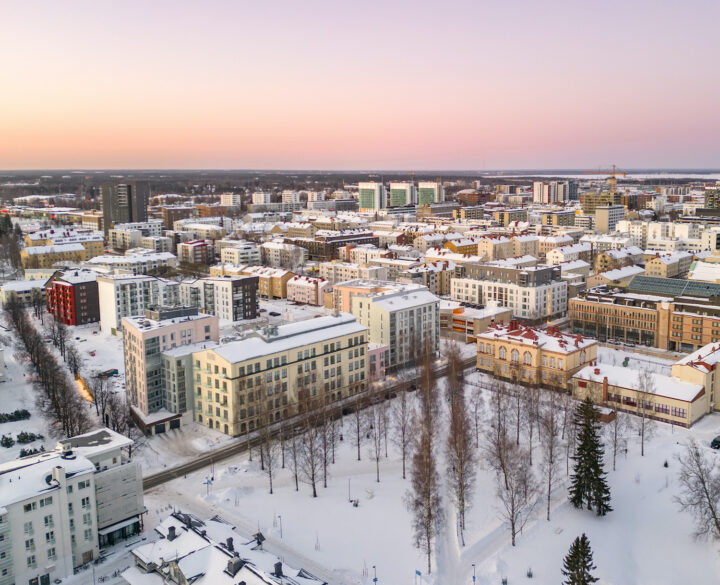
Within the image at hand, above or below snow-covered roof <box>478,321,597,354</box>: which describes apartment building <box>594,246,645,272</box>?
above

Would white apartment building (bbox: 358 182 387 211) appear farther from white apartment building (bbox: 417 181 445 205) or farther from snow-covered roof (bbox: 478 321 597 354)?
snow-covered roof (bbox: 478 321 597 354)

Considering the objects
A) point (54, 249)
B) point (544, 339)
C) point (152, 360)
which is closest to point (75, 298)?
point (152, 360)

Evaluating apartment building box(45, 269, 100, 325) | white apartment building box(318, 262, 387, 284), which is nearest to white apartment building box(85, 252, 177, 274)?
apartment building box(45, 269, 100, 325)

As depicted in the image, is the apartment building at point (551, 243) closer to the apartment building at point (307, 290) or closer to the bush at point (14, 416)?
the apartment building at point (307, 290)

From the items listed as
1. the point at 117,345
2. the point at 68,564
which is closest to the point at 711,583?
the point at 68,564

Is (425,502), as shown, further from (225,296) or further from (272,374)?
(225,296)

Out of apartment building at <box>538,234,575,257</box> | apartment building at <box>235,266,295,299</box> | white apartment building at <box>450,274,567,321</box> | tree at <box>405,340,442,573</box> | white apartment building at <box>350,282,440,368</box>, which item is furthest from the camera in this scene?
apartment building at <box>538,234,575,257</box>

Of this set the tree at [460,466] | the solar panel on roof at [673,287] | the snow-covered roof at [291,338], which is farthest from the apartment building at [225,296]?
the solar panel on roof at [673,287]
